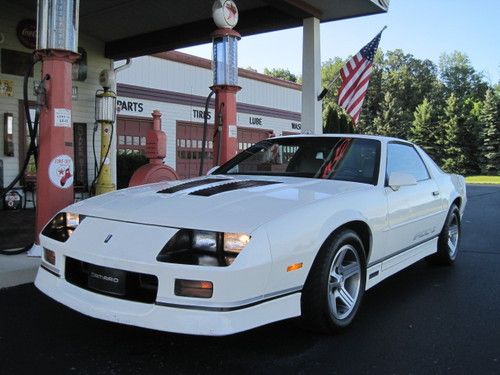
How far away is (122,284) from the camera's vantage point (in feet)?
9.75

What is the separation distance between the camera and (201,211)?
3146mm

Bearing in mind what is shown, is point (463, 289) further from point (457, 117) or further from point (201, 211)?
point (457, 117)

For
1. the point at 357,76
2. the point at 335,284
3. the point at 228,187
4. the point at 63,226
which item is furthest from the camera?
the point at 357,76

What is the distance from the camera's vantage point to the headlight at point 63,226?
11.6ft

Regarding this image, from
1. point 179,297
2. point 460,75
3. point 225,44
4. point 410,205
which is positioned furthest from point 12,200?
point 460,75

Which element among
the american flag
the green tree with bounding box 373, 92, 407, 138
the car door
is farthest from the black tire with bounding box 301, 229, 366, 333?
the green tree with bounding box 373, 92, 407, 138

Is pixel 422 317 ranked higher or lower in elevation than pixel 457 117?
lower

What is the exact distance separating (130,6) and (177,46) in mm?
1555

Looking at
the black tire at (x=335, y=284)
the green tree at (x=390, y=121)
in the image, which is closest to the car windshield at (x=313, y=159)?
the black tire at (x=335, y=284)

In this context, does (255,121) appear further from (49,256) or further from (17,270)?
(49,256)

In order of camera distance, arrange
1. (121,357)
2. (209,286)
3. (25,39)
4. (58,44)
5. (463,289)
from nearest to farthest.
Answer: (209,286) → (121,357) → (463,289) → (58,44) → (25,39)

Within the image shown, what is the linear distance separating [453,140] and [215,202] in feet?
149

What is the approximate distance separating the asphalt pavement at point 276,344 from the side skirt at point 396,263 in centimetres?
27

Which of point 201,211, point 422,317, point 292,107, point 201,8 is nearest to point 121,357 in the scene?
point 201,211
